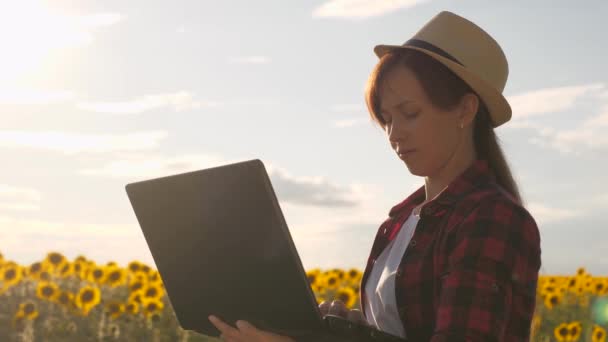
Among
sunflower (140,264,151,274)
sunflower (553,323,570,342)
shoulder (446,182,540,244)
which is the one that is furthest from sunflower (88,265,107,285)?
shoulder (446,182,540,244)

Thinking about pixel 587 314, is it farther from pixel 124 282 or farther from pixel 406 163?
pixel 406 163

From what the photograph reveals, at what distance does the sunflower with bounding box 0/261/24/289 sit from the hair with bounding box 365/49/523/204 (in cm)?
789

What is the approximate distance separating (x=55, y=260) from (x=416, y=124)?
8.60 meters

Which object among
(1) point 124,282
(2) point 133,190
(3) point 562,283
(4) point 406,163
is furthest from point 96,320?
(3) point 562,283

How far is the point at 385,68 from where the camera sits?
3129mm

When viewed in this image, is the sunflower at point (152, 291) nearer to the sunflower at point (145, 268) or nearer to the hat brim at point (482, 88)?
the sunflower at point (145, 268)

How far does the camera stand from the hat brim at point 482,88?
3.06 meters

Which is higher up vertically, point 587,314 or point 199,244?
point 199,244

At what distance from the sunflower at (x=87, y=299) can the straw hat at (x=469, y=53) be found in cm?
620

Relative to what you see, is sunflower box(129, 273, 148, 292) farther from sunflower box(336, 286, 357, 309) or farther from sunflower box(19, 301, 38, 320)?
sunflower box(336, 286, 357, 309)

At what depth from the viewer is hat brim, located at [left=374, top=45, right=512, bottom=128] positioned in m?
3.06

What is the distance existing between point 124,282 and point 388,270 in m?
7.97

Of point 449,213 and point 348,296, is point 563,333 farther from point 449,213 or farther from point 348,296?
point 449,213

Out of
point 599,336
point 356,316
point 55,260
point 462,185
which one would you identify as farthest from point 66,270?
point 462,185
